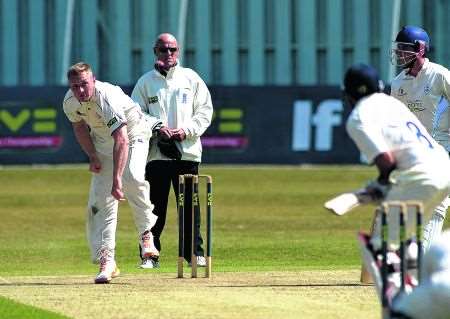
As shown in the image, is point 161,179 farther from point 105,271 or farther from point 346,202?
point 346,202

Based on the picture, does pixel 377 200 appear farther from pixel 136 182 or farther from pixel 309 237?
pixel 309 237

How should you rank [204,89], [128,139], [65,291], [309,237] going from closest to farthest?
1. [65,291]
2. [128,139]
3. [204,89]
4. [309,237]

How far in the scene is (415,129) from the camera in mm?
9031

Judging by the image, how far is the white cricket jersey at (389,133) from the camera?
8742mm

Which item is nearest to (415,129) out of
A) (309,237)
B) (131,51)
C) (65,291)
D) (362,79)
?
(362,79)

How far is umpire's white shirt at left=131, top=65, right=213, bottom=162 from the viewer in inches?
546

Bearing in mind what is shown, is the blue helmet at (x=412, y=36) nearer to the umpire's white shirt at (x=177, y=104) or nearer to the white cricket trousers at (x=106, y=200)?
the white cricket trousers at (x=106, y=200)

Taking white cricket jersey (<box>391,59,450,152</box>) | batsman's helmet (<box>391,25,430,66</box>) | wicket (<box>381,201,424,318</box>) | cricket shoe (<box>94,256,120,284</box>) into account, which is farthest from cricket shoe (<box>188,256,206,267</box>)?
wicket (<box>381,201,424,318</box>)

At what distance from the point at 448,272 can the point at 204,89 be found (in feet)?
19.9

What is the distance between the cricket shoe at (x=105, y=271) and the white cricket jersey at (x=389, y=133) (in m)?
3.70

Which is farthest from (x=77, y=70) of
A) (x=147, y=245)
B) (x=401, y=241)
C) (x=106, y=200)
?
(x=401, y=241)

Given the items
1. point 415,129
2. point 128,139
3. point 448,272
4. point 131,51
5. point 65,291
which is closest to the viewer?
point 448,272

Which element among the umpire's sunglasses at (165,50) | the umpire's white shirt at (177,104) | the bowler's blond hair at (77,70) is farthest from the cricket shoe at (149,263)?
the bowler's blond hair at (77,70)

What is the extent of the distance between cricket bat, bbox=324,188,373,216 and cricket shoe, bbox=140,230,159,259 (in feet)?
14.7
